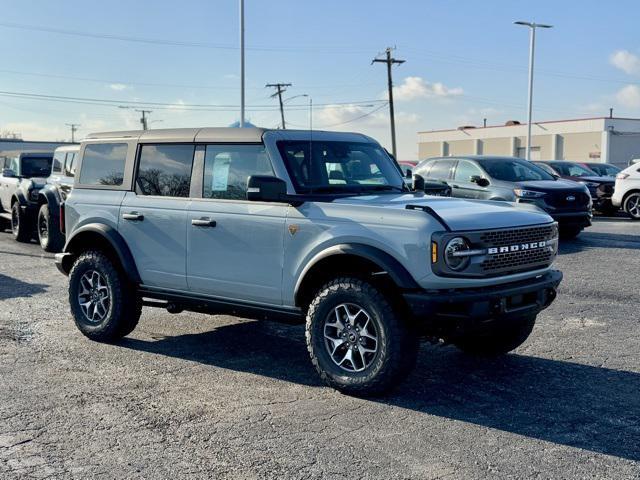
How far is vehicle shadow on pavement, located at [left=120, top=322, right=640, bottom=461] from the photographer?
4703 millimetres

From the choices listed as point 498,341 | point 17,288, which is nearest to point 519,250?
point 498,341

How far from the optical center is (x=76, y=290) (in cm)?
718

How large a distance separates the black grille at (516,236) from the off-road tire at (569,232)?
8857 millimetres

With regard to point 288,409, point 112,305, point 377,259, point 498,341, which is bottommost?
point 288,409

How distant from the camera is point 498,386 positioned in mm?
5617

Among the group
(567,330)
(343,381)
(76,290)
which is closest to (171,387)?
(343,381)

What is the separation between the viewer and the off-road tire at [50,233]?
13898 mm

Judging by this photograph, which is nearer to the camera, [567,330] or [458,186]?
[567,330]

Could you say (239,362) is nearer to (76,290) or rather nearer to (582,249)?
(76,290)

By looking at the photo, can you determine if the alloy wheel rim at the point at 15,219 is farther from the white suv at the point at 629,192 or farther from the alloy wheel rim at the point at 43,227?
the white suv at the point at 629,192

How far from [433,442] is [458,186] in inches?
429

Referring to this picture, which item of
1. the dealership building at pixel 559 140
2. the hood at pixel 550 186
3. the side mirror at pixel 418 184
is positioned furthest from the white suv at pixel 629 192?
the dealership building at pixel 559 140

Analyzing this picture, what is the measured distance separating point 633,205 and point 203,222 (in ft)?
51.6

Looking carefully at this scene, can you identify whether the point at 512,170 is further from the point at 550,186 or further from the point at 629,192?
the point at 629,192
